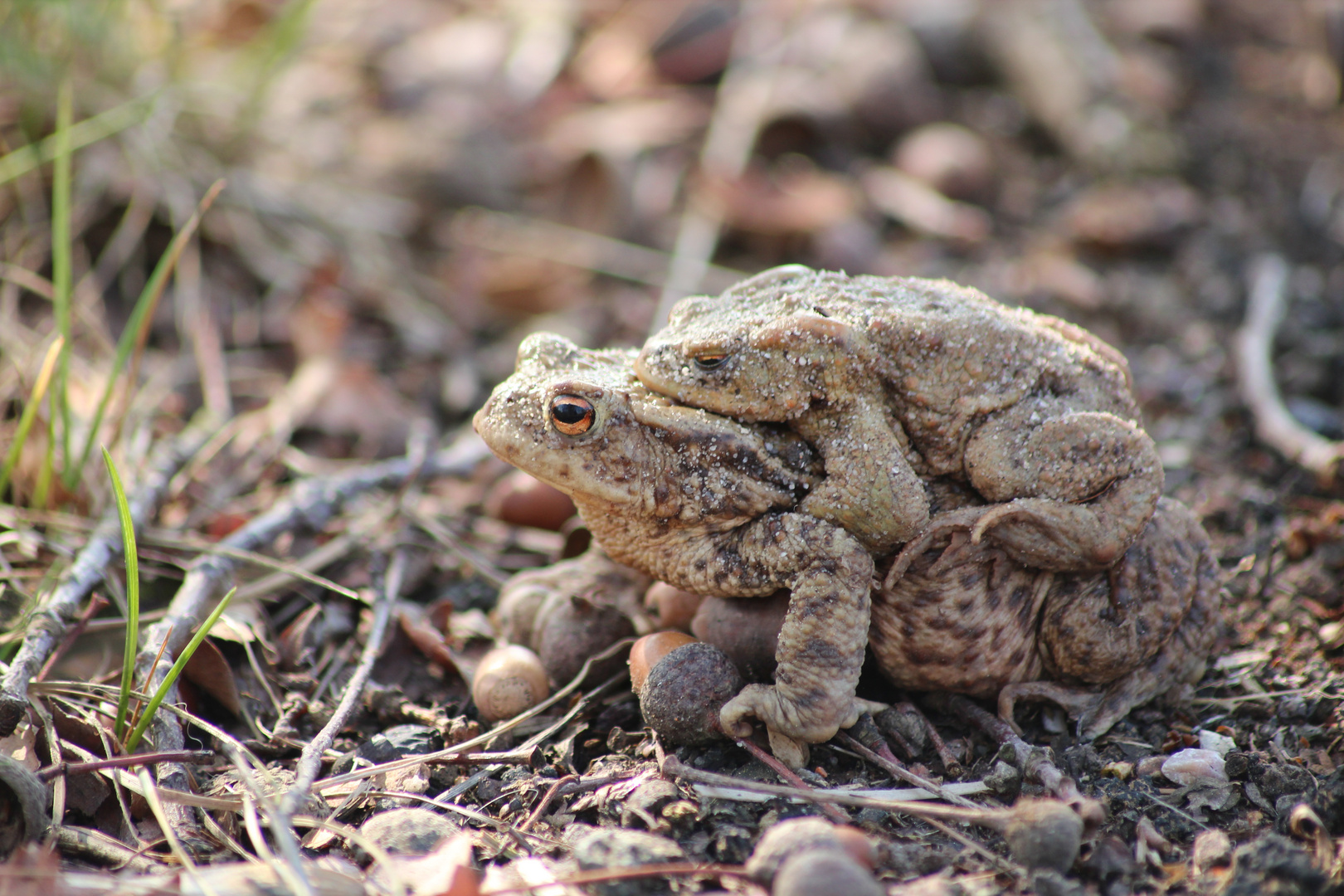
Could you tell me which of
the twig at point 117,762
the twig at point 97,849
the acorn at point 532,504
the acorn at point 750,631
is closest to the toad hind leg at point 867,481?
the acorn at point 750,631

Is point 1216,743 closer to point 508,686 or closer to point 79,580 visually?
point 508,686

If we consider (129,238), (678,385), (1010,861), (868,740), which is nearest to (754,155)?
(129,238)

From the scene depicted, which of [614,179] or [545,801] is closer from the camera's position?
[545,801]

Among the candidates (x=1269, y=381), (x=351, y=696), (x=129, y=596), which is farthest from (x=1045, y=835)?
(x=1269, y=381)

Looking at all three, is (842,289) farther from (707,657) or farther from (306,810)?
(306,810)

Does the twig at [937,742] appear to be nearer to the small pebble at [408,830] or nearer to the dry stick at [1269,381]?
the small pebble at [408,830]
